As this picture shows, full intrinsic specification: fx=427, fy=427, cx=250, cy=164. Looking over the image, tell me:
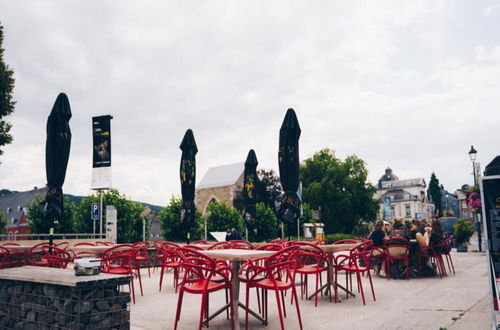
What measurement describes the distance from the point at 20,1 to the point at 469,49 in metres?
8.90

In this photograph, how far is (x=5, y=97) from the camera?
61.7 ft

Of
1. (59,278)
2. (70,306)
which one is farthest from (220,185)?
(70,306)

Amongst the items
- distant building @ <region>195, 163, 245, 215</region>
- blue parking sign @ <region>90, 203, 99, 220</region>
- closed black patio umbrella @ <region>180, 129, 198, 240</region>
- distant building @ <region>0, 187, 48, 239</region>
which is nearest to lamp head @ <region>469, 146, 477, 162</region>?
closed black patio umbrella @ <region>180, 129, 198, 240</region>

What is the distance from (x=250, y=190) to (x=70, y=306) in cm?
1155

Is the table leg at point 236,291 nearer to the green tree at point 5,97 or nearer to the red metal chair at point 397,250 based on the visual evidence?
the red metal chair at point 397,250

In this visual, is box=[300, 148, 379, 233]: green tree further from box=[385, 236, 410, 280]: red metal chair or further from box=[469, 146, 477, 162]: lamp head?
box=[385, 236, 410, 280]: red metal chair

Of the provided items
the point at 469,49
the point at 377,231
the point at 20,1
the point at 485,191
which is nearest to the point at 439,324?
the point at 485,191

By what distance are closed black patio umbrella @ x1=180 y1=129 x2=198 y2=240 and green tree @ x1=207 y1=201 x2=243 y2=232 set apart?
37.6ft

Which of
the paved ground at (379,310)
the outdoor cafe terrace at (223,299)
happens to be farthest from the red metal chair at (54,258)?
the paved ground at (379,310)

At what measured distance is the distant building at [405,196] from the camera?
304 ft

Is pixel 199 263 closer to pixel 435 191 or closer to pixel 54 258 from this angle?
pixel 54 258

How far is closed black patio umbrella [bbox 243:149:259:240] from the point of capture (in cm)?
1491

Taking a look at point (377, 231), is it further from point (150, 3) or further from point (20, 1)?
point (20, 1)

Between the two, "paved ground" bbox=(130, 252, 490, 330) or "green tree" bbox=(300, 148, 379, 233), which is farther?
"green tree" bbox=(300, 148, 379, 233)
